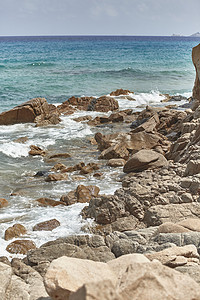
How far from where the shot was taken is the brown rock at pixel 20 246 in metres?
6.66

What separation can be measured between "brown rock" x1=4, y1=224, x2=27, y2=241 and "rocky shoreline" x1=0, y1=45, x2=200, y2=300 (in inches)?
0.8

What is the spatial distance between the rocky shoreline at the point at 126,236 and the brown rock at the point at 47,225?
2cm

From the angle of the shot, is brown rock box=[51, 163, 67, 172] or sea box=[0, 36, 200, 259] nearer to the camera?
sea box=[0, 36, 200, 259]

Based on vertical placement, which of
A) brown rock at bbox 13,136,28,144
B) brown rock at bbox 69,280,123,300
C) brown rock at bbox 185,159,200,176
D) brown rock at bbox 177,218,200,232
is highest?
brown rock at bbox 69,280,123,300

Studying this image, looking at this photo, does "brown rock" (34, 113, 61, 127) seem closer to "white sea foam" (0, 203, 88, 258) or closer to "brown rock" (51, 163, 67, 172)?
"brown rock" (51, 163, 67, 172)

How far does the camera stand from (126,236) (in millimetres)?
5738

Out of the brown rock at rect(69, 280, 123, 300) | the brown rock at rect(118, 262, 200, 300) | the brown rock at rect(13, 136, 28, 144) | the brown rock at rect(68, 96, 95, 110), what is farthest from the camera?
the brown rock at rect(68, 96, 95, 110)

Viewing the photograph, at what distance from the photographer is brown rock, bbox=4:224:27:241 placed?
7.20m

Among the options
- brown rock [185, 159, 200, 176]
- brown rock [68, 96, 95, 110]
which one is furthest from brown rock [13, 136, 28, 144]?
brown rock [185, 159, 200, 176]

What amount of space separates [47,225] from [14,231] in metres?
0.73

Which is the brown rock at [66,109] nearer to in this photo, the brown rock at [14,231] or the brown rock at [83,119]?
the brown rock at [83,119]

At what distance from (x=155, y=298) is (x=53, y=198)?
7255mm

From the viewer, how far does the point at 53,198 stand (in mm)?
9555

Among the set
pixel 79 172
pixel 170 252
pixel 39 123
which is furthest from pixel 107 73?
pixel 170 252
